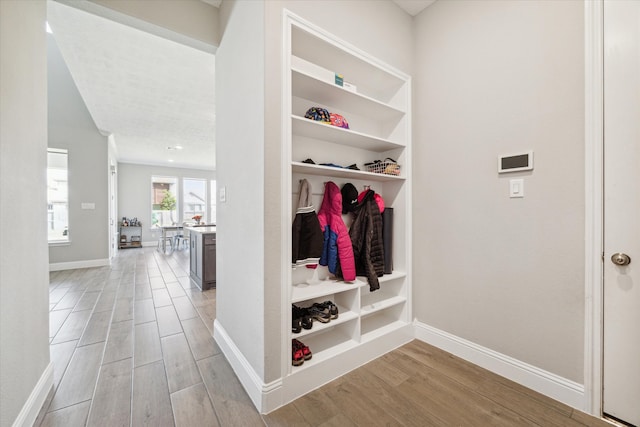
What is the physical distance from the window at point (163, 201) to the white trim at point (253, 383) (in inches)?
326

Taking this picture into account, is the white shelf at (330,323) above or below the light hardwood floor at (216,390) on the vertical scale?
above

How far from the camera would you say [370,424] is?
1286mm

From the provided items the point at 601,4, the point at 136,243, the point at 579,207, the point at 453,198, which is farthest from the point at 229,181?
the point at 136,243

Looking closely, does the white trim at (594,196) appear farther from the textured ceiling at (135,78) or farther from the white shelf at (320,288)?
the textured ceiling at (135,78)

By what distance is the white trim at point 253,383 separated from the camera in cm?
136

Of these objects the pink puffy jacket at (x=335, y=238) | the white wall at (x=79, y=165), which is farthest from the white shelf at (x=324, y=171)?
the white wall at (x=79, y=165)

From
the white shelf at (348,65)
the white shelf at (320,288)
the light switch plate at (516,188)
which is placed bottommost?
the white shelf at (320,288)

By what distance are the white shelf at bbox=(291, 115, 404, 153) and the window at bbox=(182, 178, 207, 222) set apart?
8411 mm

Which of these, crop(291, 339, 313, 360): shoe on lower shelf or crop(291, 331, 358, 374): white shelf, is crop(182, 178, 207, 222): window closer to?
crop(291, 331, 358, 374): white shelf

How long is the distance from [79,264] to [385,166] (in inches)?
236

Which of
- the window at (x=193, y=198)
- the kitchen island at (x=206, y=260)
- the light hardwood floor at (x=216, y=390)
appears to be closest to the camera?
the light hardwood floor at (x=216, y=390)

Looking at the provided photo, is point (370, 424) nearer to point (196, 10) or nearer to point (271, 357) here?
point (271, 357)

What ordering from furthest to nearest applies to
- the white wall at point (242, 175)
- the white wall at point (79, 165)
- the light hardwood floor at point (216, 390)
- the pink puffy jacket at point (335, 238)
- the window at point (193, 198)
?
the window at point (193, 198) < the white wall at point (79, 165) < the pink puffy jacket at point (335, 238) < the white wall at point (242, 175) < the light hardwood floor at point (216, 390)

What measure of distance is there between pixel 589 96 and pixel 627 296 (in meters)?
1.06
